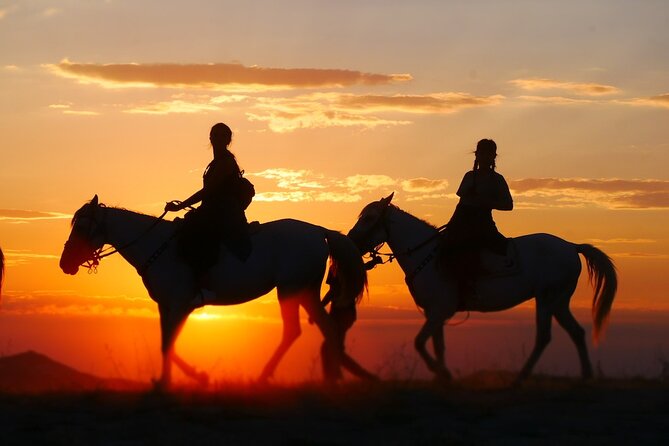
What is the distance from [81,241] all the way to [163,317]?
1.48 m

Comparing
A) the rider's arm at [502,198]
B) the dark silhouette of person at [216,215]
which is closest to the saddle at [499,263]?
the rider's arm at [502,198]

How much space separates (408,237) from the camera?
49.3 ft

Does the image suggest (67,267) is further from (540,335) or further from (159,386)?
(540,335)

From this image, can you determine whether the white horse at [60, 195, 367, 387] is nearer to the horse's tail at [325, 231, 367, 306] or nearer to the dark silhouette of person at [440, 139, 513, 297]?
the horse's tail at [325, 231, 367, 306]

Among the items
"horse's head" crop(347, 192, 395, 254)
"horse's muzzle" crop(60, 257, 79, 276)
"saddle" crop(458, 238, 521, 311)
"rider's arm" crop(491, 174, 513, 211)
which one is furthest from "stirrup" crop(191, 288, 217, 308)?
"rider's arm" crop(491, 174, 513, 211)

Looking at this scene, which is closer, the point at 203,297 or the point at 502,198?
the point at 203,297

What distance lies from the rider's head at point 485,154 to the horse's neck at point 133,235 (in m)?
4.51

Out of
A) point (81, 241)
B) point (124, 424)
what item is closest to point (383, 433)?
point (124, 424)

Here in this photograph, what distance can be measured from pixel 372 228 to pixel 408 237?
0.54 metres

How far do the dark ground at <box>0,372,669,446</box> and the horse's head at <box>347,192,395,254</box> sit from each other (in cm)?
291

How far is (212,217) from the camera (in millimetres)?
13672

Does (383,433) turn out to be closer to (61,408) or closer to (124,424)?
(124,424)

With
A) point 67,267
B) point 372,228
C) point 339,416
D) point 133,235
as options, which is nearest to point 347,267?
point 372,228

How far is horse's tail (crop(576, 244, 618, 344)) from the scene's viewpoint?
1537cm
